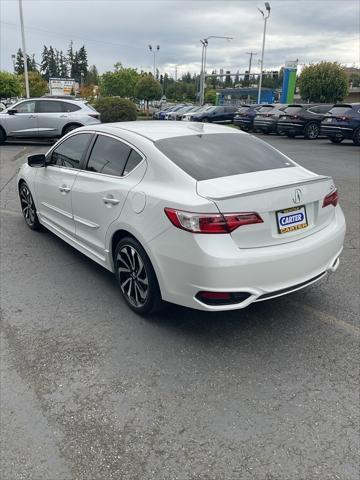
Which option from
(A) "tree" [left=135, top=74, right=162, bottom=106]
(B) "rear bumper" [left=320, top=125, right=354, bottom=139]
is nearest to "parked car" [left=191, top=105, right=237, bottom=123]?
(B) "rear bumper" [left=320, top=125, right=354, bottom=139]

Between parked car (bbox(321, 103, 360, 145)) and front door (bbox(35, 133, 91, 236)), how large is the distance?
49.7 feet

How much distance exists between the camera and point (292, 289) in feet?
10.4

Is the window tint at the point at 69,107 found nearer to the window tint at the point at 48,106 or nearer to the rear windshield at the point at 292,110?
the window tint at the point at 48,106

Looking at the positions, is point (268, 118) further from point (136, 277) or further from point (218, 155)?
point (136, 277)

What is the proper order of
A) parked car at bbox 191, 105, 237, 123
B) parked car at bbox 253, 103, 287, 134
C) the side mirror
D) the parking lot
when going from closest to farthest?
1. the parking lot
2. the side mirror
3. parked car at bbox 253, 103, 287, 134
4. parked car at bbox 191, 105, 237, 123

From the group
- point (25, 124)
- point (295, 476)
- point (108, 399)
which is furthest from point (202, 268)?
point (25, 124)

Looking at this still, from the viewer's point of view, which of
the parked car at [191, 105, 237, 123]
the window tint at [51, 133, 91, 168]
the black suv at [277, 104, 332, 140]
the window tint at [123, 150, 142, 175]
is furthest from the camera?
the parked car at [191, 105, 237, 123]

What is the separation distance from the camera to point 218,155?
3613mm

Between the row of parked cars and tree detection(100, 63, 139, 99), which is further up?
tree detection(100, 63, 139, 99)

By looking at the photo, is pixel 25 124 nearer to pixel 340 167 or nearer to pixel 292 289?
pixel 340 167

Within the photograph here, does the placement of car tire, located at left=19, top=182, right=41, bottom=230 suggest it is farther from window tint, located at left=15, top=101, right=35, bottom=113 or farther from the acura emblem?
window tint, located at left=15, top=101, right=35, bottom=113

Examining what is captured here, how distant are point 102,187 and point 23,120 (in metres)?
13.0

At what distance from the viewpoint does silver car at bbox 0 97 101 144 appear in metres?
15.3

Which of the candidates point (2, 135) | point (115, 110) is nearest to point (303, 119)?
point (115, 110)
